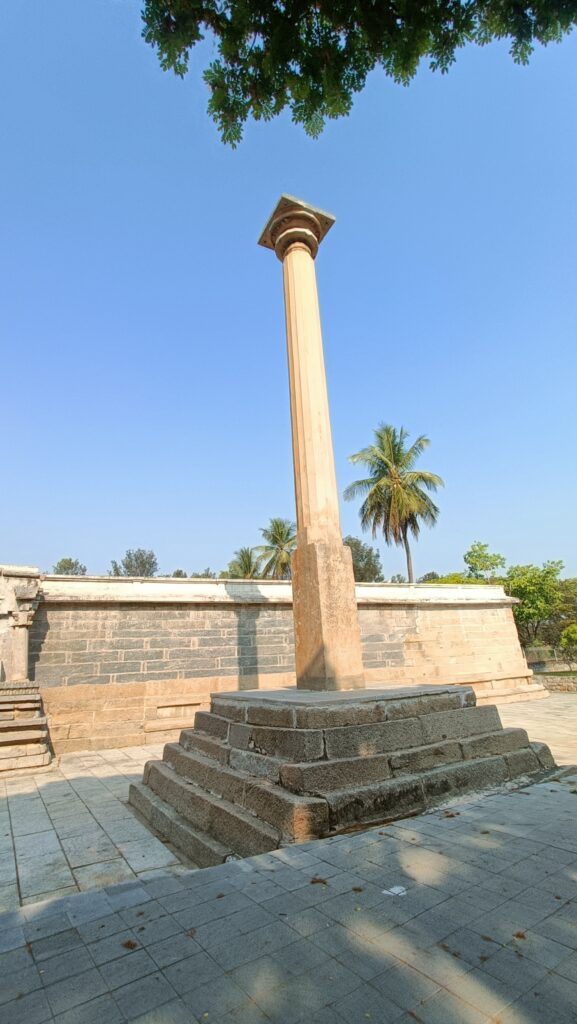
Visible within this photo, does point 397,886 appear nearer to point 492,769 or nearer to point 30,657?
point 492,769

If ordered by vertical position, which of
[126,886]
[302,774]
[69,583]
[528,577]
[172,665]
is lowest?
[126,886]

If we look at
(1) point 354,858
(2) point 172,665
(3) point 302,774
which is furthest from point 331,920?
(2) point 172,665

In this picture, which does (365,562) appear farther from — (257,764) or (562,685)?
(257,764)

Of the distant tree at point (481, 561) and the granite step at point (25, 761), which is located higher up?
the distant tree at point (481, 561)

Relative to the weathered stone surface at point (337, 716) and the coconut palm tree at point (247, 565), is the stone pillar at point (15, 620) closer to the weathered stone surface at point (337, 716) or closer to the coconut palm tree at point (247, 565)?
the weathered stone surface at point (337, 716)

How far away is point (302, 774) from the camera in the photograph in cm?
346

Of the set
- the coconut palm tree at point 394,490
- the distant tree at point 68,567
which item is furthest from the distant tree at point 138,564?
the coconut palm tree at point 394,490

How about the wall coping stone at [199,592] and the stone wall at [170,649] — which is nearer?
the stone wall at [170,649]

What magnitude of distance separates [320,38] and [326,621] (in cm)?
547

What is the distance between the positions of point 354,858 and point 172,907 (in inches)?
41.9

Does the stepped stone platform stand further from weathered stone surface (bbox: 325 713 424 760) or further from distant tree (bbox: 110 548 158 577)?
distant tree (bbox: 110 548 158 577)

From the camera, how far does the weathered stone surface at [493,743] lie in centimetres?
450

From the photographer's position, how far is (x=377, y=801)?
3.54 meters

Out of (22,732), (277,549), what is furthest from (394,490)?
(22,732)
